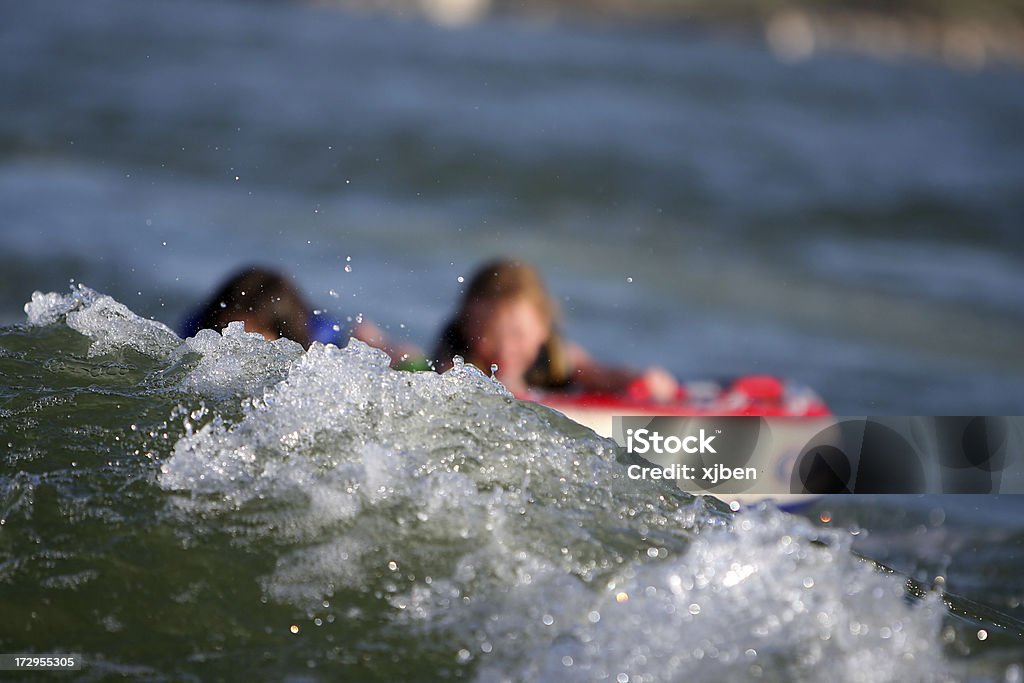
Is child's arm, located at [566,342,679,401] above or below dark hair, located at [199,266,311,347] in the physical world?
below

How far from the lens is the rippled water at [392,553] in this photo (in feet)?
6.59

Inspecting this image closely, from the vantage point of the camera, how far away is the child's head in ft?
13.8

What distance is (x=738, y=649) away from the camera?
1998mm

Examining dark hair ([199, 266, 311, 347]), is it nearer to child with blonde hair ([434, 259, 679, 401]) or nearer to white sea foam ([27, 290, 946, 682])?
child with blonde hair ([434, 259, 679, 401])

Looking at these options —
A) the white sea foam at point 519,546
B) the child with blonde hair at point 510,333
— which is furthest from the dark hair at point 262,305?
the white sea foam at point 519,546

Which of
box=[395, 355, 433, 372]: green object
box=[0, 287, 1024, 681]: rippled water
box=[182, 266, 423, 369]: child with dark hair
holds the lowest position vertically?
box=[0, 287, 1024, 681]: rippled water

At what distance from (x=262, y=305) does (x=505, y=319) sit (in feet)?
3.46

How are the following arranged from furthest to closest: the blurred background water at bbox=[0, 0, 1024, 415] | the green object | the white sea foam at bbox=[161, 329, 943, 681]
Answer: the blurred background water at bbox=[0, 0, 1024, 415], the green object, the white sea foam at bbox=[161, 329, 943, 681]

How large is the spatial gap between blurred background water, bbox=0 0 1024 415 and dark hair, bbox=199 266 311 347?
228 cm

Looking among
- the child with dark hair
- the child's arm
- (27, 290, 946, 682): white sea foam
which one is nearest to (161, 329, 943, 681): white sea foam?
(27, 290, 946, 682): white sea foam

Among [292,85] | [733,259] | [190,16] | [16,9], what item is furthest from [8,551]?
[190,16]

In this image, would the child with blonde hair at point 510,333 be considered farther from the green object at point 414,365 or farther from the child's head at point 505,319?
the green object at point 414,365

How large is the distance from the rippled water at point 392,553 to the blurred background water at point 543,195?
11.5 ft

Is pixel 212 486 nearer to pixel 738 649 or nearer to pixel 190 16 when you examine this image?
pixel 738 649
